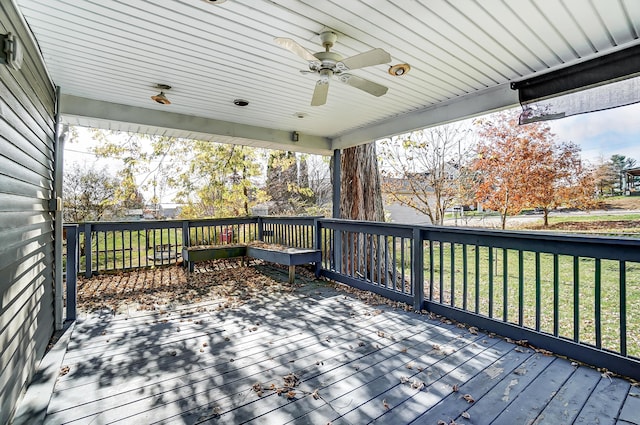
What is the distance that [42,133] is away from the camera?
263 cm

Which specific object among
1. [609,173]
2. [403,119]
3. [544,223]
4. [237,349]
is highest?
[403,119]

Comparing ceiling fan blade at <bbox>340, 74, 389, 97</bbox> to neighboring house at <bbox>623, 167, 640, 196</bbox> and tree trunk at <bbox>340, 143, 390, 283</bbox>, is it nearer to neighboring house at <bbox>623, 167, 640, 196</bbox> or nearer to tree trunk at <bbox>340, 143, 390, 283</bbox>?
tree trunk at <bbox>340, 143, 390, 283</bbox>

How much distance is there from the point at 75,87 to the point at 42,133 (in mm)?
1435

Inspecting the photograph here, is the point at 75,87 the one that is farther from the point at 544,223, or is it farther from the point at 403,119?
the point at 544,223

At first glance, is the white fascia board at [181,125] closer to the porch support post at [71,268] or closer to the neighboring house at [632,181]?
the porch support post at [71,268]

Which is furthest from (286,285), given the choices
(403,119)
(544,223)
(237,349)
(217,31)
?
(544,223)

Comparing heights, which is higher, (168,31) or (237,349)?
(168,31)

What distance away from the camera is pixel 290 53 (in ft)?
9.46

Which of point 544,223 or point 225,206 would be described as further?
point 225,206

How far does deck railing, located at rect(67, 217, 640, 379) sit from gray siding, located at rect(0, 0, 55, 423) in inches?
122

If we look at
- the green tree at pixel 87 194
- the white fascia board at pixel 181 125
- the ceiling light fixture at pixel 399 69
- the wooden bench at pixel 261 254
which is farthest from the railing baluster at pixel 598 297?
the green tree at pixel 87 194

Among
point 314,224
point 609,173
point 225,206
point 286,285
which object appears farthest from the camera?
point 225,206

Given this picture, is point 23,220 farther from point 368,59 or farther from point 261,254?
point 261,254

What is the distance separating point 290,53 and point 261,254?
3.36 meters
